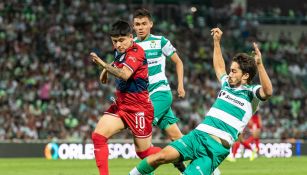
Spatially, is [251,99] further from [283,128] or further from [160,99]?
[283,128]

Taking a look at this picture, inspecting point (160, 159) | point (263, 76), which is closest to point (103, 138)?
point (160, 159)

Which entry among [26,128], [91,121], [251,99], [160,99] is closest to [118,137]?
[91,121]

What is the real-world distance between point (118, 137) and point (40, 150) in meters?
3.60

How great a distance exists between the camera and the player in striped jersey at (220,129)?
952cm

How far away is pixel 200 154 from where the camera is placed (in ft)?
31.3

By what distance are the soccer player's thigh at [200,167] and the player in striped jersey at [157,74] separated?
2.35 m

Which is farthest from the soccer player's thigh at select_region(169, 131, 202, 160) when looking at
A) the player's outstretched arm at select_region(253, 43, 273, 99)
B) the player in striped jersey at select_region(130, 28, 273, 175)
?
the player's outstretched arm at select_region(253, 43, 273, 99)

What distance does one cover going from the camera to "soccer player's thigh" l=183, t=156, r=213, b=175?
941 centimetres

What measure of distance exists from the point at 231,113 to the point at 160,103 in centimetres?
→ 244

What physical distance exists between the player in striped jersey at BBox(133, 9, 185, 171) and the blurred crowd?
13.3m

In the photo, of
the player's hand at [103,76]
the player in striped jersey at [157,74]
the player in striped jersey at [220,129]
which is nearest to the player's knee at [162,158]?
the player in striped jersey at [220,129]

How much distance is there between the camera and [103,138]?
1062cm

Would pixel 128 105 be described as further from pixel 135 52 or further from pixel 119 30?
pixel 119 30

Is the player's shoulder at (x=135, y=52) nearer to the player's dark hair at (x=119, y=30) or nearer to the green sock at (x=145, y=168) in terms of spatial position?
the player's dark hair at (x=119, y=30)
